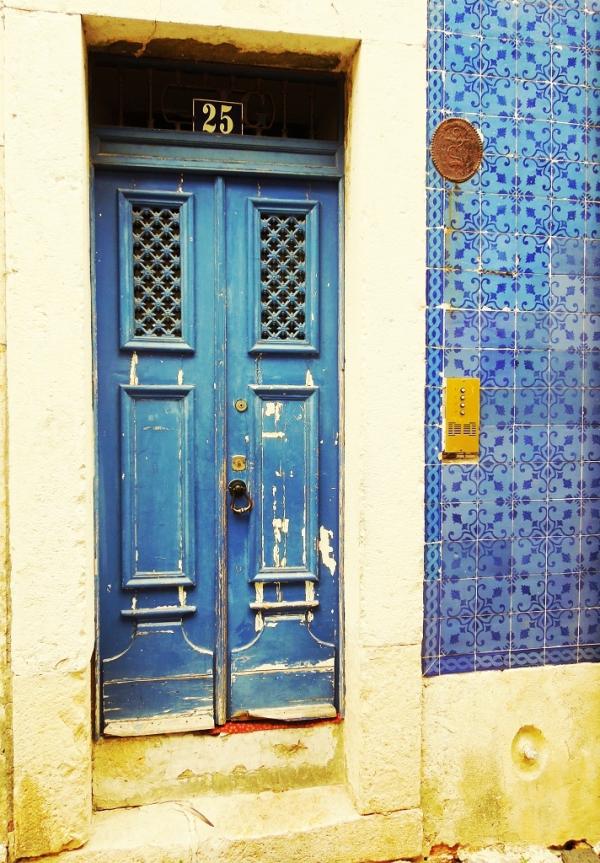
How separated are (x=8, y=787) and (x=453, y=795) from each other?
178 centimetres

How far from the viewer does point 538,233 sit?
2781mm

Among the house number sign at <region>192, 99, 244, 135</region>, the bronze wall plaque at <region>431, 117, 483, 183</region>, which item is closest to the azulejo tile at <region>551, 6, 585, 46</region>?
the bronze wall plaque at <region>431, 117, 483, 183</region>

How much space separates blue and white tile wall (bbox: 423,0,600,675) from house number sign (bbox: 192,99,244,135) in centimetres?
80

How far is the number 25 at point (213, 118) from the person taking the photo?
109 inches

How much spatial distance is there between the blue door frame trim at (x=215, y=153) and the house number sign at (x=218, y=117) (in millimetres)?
49

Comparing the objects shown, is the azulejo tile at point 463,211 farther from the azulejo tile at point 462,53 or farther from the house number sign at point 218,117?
the house number sign at point 218,117

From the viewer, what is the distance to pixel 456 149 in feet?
8.79

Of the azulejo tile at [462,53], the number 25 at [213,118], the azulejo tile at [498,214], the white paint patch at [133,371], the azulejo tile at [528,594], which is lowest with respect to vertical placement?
the azulejo tile at [528,594]

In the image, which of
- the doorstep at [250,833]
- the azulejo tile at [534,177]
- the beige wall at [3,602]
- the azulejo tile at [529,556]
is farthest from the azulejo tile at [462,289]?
the doorstep at [250,833]

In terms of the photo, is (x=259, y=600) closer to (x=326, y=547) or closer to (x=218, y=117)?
(x=326, y=547)

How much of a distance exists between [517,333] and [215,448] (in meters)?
1.37

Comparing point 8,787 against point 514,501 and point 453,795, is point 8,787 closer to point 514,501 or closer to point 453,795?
point 453,795

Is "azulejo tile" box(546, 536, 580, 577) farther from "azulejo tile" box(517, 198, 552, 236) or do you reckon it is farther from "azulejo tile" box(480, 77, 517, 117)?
"azulejo tile" box(480, 77, 517, 117)

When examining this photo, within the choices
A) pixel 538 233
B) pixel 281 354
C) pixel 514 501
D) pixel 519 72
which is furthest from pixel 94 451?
pixel 519 72
